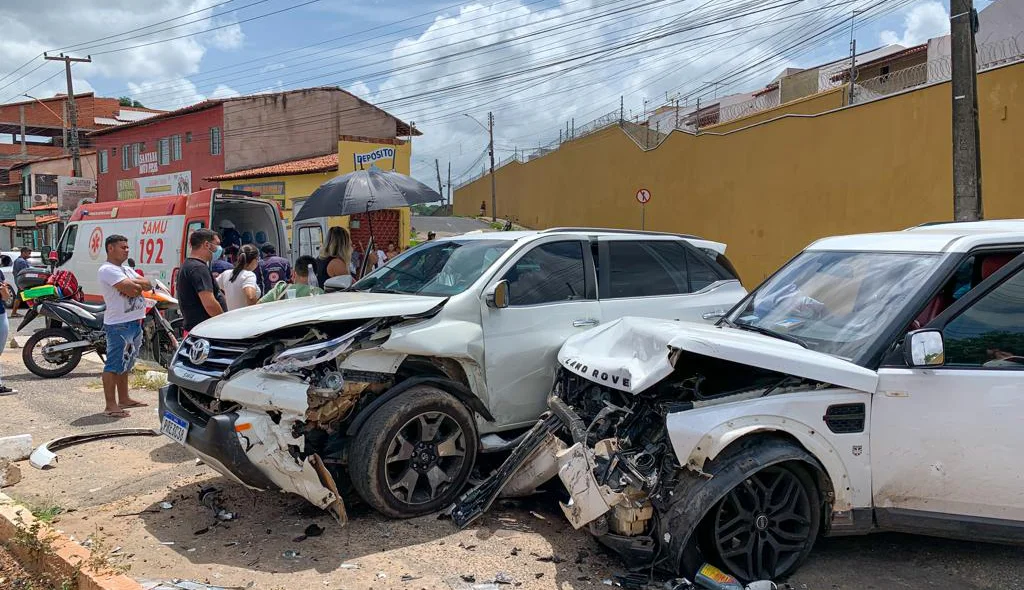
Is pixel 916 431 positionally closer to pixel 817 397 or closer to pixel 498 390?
pixel 817 397

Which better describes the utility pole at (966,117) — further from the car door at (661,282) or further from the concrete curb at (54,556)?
the concrete curb at (54,556)

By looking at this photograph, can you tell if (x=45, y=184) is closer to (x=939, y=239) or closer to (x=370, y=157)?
(x=370, y=157)

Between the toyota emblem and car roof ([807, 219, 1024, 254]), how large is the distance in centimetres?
383

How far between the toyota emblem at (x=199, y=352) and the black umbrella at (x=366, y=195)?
384 cm

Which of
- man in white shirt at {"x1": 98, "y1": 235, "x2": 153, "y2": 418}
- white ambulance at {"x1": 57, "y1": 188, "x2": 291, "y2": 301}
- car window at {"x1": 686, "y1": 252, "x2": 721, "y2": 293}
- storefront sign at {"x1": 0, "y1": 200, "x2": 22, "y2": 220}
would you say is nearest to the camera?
car window at {"x1": 686, "y1": 252, "x2": 721, "y2": 293}

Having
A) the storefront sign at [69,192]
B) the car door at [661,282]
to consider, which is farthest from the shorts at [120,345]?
the storefront sign at [69,192]

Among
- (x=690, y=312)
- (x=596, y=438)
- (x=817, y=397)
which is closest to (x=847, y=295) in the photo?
(x=817, y=397)

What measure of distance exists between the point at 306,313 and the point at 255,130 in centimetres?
3126

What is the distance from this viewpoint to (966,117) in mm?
8398

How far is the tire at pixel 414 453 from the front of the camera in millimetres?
→ 4199

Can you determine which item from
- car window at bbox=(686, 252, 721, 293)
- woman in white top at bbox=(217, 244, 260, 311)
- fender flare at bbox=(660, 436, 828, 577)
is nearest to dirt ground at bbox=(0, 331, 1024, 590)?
fender flare at bbox=(660, 436, 828, 577)

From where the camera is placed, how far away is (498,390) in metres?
4.86

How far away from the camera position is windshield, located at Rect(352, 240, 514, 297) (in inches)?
202

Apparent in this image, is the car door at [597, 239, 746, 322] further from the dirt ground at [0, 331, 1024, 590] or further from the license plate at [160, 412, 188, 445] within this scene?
the license plate at [160, 412, 188, 445]
